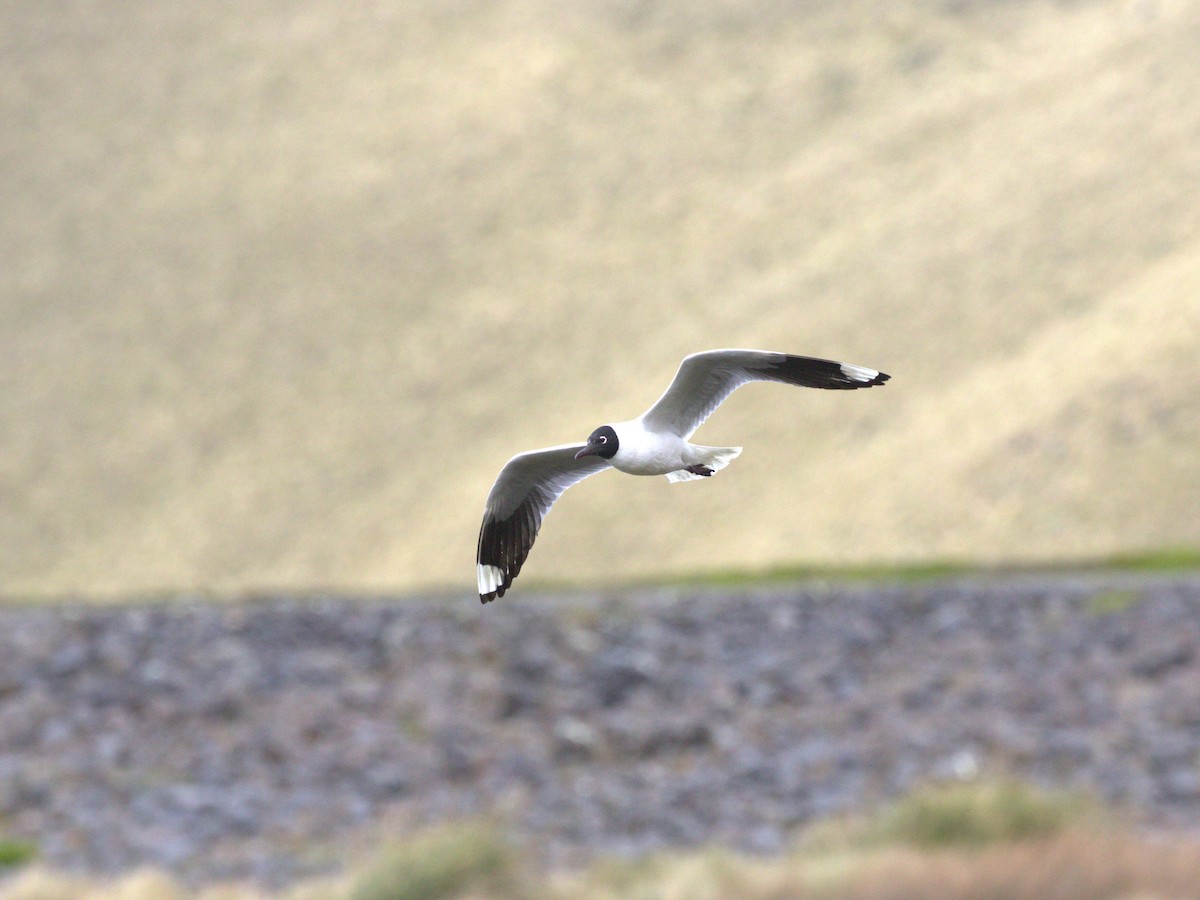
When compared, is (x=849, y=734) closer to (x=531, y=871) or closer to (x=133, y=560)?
(x=531, y=871)

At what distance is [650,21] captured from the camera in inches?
2975

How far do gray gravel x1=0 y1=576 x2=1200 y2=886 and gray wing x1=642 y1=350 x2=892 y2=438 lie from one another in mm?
15209

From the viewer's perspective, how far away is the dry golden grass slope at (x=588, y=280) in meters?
44.9

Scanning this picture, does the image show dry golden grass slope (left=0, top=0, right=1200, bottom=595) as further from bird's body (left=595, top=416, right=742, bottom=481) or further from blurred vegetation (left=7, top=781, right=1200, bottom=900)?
bird's body (left=595, top=416, right=742, bottom=481)

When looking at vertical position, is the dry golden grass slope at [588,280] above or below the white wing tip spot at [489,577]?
above

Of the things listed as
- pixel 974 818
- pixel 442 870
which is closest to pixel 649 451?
pixel 442 870

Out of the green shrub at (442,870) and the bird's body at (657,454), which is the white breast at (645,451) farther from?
the green shrub at (442,870)

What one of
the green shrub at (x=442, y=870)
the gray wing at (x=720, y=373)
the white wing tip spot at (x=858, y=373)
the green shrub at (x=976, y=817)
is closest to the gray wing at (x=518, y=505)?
the gray wing at (x=720, y=373)

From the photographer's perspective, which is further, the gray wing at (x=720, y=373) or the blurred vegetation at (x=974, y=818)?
the blurred vegetation at (x=974, y=818)

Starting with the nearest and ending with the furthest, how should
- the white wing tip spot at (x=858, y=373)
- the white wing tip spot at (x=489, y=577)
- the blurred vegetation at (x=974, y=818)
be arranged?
the white wing tip spot at (x=858, y=373) → the white wing tip spot at (x=489, y=577) → the blurred vegetation at (x=974, y=818)

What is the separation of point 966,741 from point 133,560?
35.7 meters

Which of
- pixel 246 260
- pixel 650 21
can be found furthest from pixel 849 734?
pixel 650 21

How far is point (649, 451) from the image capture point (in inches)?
112

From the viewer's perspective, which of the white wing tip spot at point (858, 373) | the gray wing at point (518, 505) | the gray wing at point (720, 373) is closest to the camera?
the white wing tip spot at point (858, 373)
